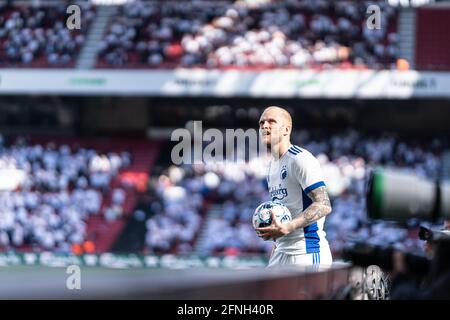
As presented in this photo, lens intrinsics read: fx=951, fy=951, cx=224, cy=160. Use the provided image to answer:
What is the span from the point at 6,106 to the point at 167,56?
223 inches

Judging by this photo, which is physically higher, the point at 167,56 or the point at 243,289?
the point at 167,56

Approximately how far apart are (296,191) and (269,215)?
257mm

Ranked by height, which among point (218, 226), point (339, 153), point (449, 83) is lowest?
point (218, 226)

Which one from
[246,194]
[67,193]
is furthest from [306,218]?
[67,193]

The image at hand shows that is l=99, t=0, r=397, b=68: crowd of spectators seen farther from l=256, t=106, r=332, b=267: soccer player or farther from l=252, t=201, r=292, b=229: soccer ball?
l=252, t=201, r=292, b=229: soccer ball

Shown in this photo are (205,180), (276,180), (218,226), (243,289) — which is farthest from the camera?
(205,180)

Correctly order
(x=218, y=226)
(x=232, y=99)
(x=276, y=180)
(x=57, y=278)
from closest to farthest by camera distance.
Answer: (x=57, y=278), (x=276, y=180), (x=218, y=226), (x=232, y=99)

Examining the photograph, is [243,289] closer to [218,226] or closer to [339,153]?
[218,226]

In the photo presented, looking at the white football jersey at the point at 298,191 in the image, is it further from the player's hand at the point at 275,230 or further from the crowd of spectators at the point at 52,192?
the crowd of spectators at the point at 52,192

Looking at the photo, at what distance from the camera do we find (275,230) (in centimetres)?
534

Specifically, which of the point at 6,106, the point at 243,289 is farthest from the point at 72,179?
the point at 243,289

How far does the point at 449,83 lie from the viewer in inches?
1016

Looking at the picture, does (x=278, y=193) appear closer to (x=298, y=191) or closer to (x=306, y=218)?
(x=298, y=191)

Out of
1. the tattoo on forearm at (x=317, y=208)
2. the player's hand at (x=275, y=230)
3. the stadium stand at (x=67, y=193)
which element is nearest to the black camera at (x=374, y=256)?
the player's hand at (x=275, y=230)
